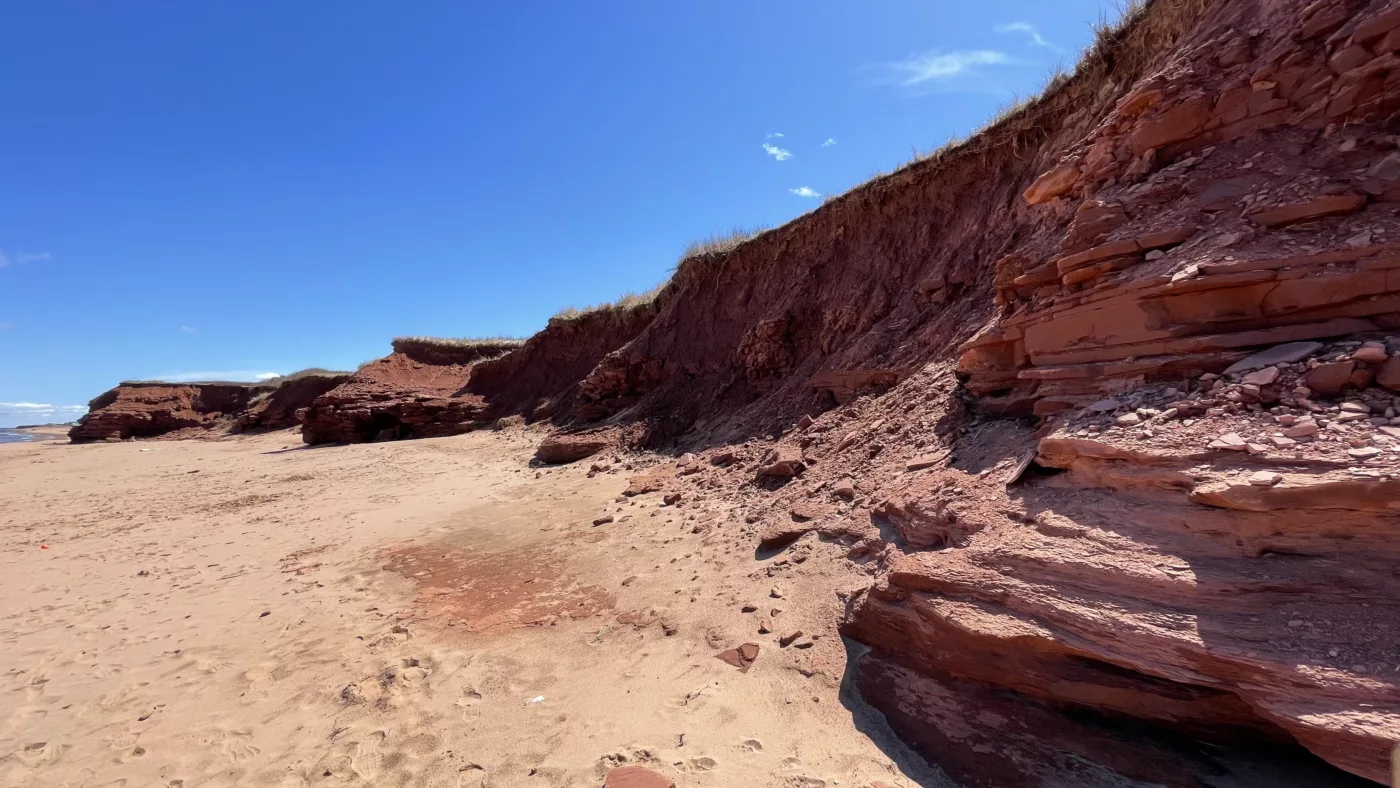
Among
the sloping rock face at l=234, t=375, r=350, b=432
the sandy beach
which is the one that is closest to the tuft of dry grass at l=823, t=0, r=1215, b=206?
the sandy beach

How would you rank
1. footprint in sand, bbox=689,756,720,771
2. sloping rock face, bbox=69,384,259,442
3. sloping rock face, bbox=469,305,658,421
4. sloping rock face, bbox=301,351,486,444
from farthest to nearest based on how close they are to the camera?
sloping rock face, bbox=69,384,259,442 < sloping rock face, bbox=301,351,486,444 < sloping rock face, bbox=469,305,658,421 < footprint in sand, bbox=689,756,720,771

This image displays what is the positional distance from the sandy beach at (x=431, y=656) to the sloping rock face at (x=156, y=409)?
27.0 meters

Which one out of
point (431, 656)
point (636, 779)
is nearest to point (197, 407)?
point (431, 656)

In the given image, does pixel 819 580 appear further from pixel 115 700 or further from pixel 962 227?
pixel 962 227

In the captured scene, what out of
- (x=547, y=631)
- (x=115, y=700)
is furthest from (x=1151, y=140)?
(x=115, y=700)

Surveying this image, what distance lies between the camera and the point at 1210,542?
8.44 ft

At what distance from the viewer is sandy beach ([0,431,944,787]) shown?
10.1ft

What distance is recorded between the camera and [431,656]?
4238 millimetres

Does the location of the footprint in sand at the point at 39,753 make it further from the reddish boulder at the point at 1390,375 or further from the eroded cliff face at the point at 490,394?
the eroded cliff face at the point at 490,394

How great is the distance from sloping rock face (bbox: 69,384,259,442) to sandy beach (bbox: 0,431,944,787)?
A: 88.5 feet

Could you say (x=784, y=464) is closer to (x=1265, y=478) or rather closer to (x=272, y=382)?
(x=1265, y=478)

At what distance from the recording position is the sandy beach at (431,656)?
3.09 meters

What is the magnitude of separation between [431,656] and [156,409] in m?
35.8

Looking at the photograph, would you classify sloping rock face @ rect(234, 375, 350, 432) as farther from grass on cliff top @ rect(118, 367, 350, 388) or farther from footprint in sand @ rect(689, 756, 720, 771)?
footprint in sand @ rect(689, 756, 720, 771)
